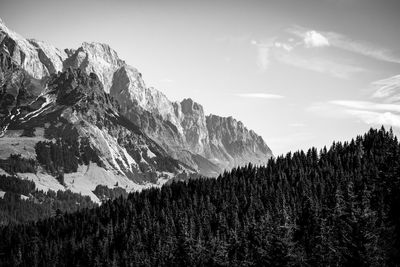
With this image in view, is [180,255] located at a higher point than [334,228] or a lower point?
lower

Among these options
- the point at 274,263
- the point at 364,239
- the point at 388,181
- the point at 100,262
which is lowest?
the point at 100,262

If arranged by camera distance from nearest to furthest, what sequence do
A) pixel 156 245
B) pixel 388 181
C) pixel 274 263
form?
pixel 274 263 < pixel 388 181 < pixel 156 245

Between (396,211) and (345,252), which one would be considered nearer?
(345,252)

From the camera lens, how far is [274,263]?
76.4 m

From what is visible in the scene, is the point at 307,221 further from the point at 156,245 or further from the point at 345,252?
the point at 345,252

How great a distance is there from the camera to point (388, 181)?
541 feet

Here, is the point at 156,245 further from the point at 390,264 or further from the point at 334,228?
the point at 390,264

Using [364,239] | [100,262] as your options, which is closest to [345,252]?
[364,239]

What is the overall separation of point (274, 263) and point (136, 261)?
337ft

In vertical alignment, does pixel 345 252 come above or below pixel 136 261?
above

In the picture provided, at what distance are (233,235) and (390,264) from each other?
196 feet

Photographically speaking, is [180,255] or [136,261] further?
[136,261]

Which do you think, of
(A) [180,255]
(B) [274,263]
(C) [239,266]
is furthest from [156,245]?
(B) [274,263]

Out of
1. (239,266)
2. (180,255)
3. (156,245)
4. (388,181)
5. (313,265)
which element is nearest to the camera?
(313,265)
